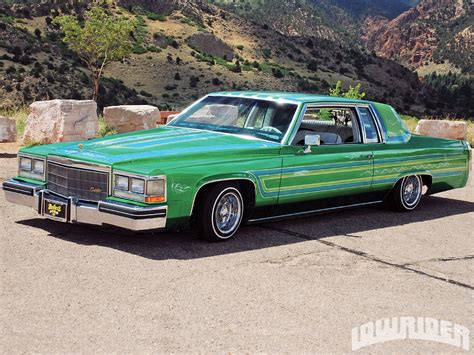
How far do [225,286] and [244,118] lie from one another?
2902 millimetres

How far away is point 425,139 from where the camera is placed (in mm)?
10203

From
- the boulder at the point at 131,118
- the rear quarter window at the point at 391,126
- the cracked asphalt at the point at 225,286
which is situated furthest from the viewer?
the boulder at the point at 131,118

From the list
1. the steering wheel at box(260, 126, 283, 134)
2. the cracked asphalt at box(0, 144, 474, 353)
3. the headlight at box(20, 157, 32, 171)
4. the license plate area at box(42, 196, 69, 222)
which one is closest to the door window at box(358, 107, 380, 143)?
the cracked asphalt at box(0, 144, 474, 353)

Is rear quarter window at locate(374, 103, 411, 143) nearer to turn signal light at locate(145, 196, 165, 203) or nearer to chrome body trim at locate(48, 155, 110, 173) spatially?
turn signal light at locate(145, 196, 165, 203)

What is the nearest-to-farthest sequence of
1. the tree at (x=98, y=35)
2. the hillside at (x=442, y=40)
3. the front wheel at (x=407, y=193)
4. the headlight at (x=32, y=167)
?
the headlight at (x=32, y=167) → the front wheel at (x=407, y=193) → the tree at (x=98, y=35) → the hillside at (x=442, y=40)

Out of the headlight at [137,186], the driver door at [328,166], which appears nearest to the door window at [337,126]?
the driver door at [328,166]

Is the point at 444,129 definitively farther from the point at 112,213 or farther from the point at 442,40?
the point at 442,40

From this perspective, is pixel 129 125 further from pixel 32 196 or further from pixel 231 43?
pixel 231 43

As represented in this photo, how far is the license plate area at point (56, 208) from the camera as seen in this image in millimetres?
7222

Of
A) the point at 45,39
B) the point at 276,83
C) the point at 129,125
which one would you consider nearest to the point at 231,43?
the point at 276,83

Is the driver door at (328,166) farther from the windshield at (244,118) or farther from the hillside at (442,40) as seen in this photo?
the hillside at (442,40)

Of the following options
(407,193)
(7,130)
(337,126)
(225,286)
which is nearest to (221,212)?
(225,286)

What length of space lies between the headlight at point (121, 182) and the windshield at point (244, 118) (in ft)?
5.84

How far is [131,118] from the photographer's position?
1842 centimetres
